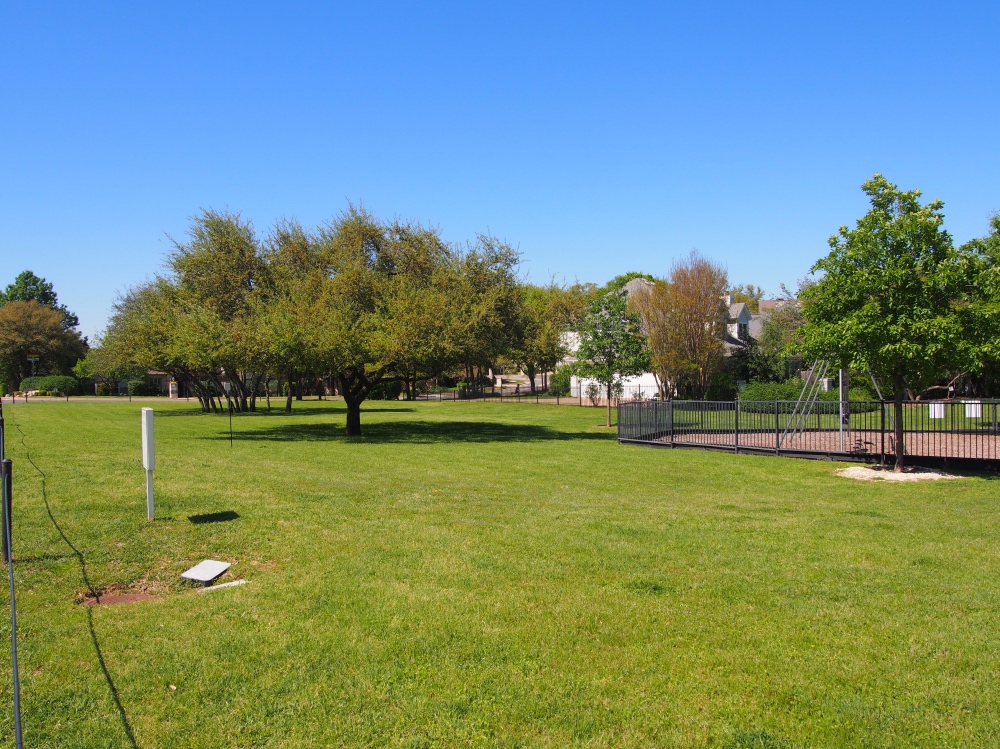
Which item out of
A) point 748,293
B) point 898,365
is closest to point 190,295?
point 898,365

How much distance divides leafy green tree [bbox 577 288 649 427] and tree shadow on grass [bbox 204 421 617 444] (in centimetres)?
392

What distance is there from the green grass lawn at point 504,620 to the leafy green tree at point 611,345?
2014cm

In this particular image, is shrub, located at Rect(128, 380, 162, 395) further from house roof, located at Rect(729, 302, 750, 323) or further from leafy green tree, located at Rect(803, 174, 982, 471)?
leafy green tree, located at Rect(803, 174, 982, 471)

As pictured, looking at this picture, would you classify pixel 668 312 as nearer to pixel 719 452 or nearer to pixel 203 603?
pixel 719 452

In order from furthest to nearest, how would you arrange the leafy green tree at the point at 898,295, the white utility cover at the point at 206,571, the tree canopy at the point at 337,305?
the tree canopy at the point at 337,305 < the leafy green tree at the point at 898,295 < the white utility cover at the point at 206,571

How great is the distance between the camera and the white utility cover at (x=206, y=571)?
7214 millimetres

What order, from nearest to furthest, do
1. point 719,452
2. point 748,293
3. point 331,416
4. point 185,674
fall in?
point 185,674 → point 719,452 → point 331,416 → point 748,293

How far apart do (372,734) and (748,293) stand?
415 ft

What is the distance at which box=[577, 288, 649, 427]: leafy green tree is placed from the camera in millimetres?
32719

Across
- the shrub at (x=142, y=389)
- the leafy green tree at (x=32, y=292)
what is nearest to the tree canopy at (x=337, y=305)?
the shrub at (x=142, y=389)

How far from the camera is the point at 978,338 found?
15.1 metres

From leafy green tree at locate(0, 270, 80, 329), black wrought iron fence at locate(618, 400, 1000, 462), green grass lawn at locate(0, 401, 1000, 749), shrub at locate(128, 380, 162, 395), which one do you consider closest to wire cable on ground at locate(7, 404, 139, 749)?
green grass lawn at locate(0, 401, 1000, 749)

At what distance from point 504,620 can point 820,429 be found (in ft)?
61.3

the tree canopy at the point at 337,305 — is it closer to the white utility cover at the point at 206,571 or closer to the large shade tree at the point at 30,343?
the white utility cover at the point at 206,571
